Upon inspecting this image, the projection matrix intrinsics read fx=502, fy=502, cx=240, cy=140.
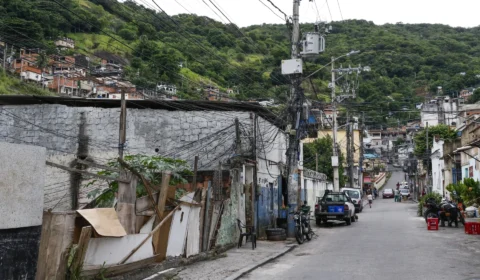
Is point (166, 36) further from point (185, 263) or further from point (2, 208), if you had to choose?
point (2, 208)

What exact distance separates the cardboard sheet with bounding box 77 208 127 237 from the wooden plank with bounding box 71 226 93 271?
0.84 feet

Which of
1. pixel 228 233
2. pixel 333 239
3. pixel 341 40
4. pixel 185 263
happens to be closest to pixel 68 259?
pixel 185 263

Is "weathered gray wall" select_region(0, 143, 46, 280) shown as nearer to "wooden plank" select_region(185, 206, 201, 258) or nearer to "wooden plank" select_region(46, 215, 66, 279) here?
"wooden plank" select_region(46, 215, 66, 279)

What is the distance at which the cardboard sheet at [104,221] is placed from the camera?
880 centimetres

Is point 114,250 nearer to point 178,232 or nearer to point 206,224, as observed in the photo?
point 178,232

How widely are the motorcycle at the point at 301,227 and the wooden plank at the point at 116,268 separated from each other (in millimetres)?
9166

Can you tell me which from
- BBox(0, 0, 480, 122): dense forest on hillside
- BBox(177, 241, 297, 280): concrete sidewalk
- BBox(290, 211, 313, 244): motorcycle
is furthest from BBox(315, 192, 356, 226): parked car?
BBox(177, 241, 297, 280): concrete sidewalk

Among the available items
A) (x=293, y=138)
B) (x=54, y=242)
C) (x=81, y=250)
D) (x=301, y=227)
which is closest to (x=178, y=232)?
(x=81, y=250)

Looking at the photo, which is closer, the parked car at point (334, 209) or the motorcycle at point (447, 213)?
the motorcycle at point (447, 213)

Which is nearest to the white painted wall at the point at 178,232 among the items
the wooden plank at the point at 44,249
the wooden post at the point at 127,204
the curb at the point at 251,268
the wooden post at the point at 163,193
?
the wooden post at the point at 163,193

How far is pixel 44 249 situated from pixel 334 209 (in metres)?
21.7

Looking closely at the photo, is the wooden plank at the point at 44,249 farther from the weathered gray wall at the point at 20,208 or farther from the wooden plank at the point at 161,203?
the wooden plank at the point at 161,203

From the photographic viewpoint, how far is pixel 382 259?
13.8 m

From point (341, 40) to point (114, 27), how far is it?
28.7m
